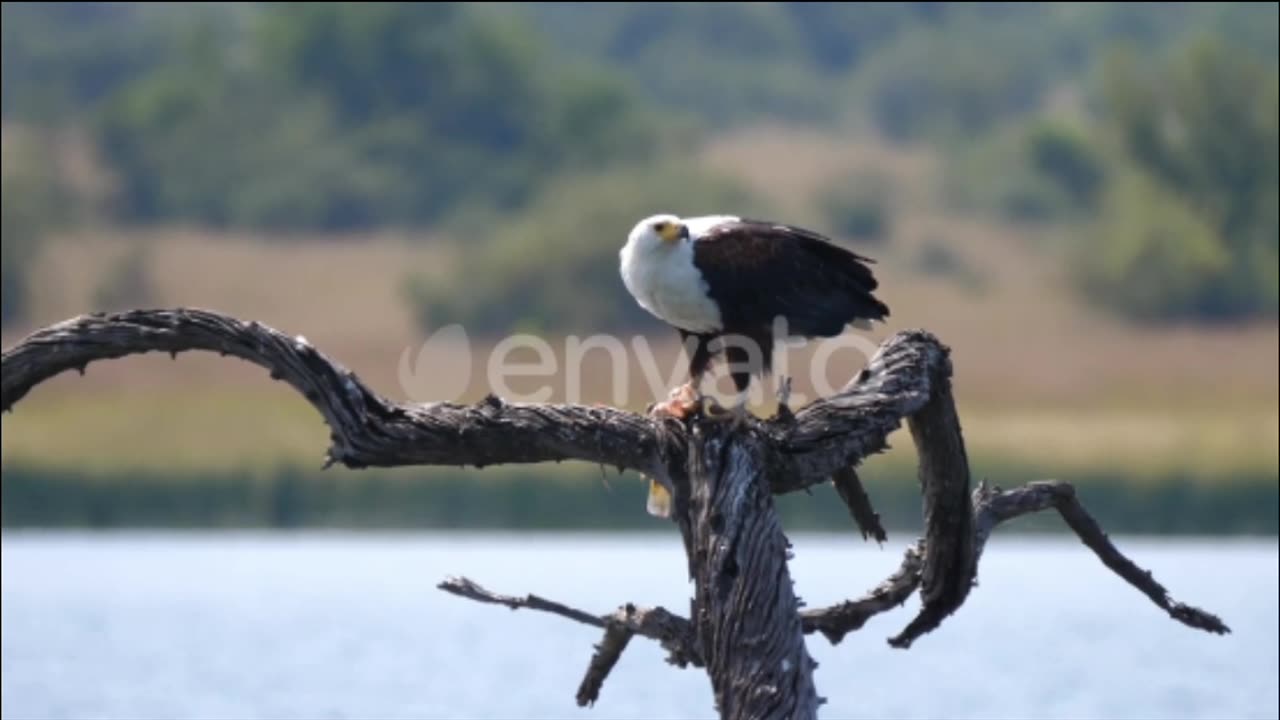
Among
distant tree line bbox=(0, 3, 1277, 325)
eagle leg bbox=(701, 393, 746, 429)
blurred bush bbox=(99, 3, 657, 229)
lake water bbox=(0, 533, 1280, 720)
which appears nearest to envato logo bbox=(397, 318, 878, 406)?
eagle leg bbox=(701, 393, 746, 429)

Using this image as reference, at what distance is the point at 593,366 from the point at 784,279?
81.6ft

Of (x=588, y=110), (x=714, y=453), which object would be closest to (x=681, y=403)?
(x=714, y=453)

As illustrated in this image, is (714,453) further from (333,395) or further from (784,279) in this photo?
(784,279)

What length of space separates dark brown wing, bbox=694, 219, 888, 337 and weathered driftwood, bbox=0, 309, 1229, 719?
1.89ft

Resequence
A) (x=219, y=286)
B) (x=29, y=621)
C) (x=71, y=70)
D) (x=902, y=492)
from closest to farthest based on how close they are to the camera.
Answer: (x=29, y=621) < (x=902, y=492) < (x=219, y=286) < (x=71, y=70)

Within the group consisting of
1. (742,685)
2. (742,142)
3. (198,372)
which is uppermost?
(742,142)

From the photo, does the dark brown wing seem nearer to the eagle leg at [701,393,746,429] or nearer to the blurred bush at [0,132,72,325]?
the eagle leg at [701,393,746,429]

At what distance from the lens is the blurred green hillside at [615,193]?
1229 inches

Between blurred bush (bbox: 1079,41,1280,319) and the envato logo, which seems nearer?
the envato logo

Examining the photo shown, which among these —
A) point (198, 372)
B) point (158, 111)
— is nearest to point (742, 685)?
point (198, 372)

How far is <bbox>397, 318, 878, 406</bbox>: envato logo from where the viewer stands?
25.0 feet

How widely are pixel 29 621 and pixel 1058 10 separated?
104 ft

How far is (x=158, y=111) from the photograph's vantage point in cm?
4525

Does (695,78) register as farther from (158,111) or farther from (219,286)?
(219,286)
